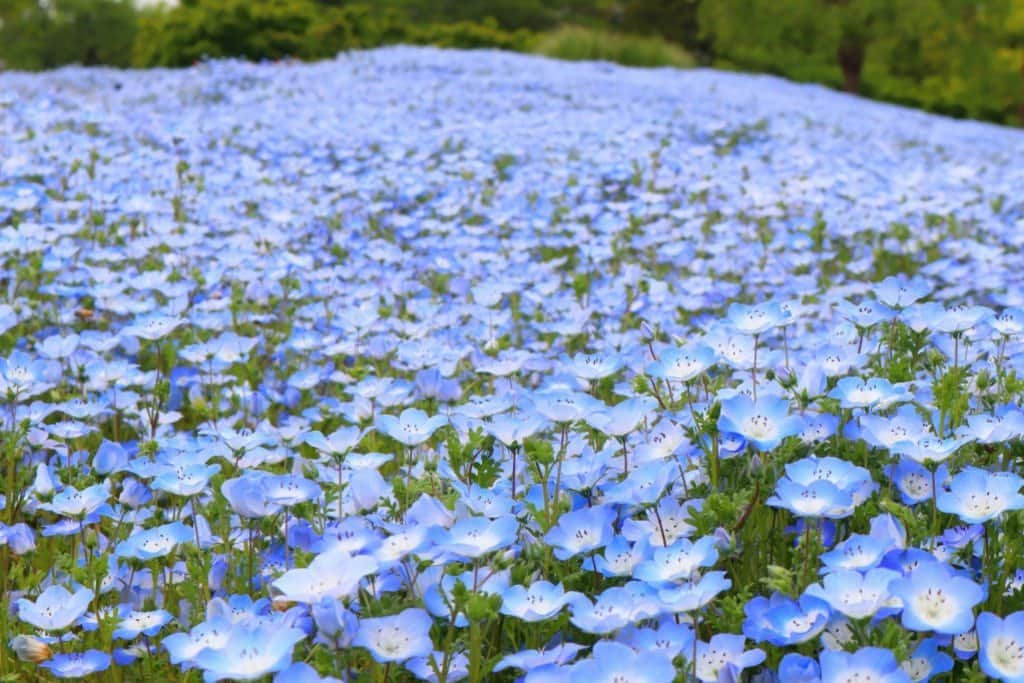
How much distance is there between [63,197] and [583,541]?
4.48 metres

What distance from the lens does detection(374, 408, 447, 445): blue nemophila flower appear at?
1.94 m

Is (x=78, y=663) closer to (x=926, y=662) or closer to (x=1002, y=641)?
(x=926, y=662)

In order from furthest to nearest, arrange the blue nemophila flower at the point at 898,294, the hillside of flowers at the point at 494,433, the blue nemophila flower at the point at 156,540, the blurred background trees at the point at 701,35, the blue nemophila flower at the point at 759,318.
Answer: the blurred background trees at the point at 701,35
the blue nemophila flower at the point at 898,294
the blue nemophila flower at the point at 759,318
the blue nemophila flower at the point at 156,540
the hillside of flowers at the point at 494,433

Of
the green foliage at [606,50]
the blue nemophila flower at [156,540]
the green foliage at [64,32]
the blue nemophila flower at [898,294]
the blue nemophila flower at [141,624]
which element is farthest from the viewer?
the green foliage at [64,32]

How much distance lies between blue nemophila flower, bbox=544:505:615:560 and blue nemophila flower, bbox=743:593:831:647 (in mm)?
270

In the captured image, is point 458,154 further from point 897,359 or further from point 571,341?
point 897,359

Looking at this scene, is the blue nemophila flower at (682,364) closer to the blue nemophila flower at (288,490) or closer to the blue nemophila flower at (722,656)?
the blue nemophila flower at (722,656)

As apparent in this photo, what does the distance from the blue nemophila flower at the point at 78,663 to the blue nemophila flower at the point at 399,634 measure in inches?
22.6

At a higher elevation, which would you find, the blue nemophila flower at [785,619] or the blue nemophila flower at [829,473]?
the blue nemophila flower at [829,473]

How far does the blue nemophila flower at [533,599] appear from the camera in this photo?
153 centimetres

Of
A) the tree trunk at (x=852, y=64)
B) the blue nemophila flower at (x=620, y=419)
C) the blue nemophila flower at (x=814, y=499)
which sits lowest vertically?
the blue nemophila flower at (x=814, y=499)

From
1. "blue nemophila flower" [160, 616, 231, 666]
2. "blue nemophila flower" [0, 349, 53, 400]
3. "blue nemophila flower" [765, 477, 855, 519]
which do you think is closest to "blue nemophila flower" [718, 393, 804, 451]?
"blue nemophila flower" [765, 477, 855, 519]

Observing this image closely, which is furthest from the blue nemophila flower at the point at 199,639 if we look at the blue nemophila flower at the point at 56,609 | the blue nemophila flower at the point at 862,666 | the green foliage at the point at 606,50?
the green foliage at the point at 606,50

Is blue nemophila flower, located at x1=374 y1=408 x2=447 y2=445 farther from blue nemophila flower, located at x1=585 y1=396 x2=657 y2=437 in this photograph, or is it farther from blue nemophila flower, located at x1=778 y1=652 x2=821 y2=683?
blue nemophila flower, located at x1=778 y1=652 x2=821 y2=683
